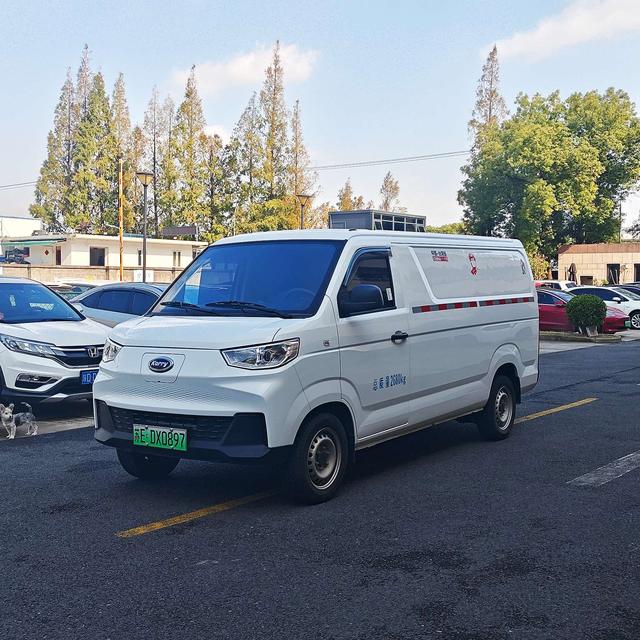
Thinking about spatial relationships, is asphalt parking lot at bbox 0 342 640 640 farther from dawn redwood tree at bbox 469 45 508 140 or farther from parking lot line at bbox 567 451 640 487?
dawn redwood tree at bbox 469 45 508 140

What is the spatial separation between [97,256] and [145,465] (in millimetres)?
50162

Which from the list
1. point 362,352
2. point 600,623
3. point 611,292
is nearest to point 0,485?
point 362,352

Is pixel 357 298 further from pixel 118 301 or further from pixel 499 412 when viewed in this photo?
pixel 118 301

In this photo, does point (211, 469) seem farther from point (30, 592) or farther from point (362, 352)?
point (30, 592)

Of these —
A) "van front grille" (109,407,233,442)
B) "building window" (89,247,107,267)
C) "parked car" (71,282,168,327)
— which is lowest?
"van front grille" (109,407,233,442)

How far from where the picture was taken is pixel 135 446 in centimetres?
582

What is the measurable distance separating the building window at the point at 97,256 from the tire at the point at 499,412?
48.7 m

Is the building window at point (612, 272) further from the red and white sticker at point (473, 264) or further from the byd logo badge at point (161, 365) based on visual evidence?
the byd logo badge at point (161, 365)

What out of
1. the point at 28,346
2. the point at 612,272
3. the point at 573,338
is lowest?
the point at 573,338

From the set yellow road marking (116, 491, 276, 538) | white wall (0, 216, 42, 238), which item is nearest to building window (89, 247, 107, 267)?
white wall (0, 216, 42, 238)

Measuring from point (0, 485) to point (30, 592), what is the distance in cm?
251

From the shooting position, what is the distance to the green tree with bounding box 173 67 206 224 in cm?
5688

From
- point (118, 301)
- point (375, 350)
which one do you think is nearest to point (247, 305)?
point (375, 350)

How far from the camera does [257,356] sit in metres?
5.49
